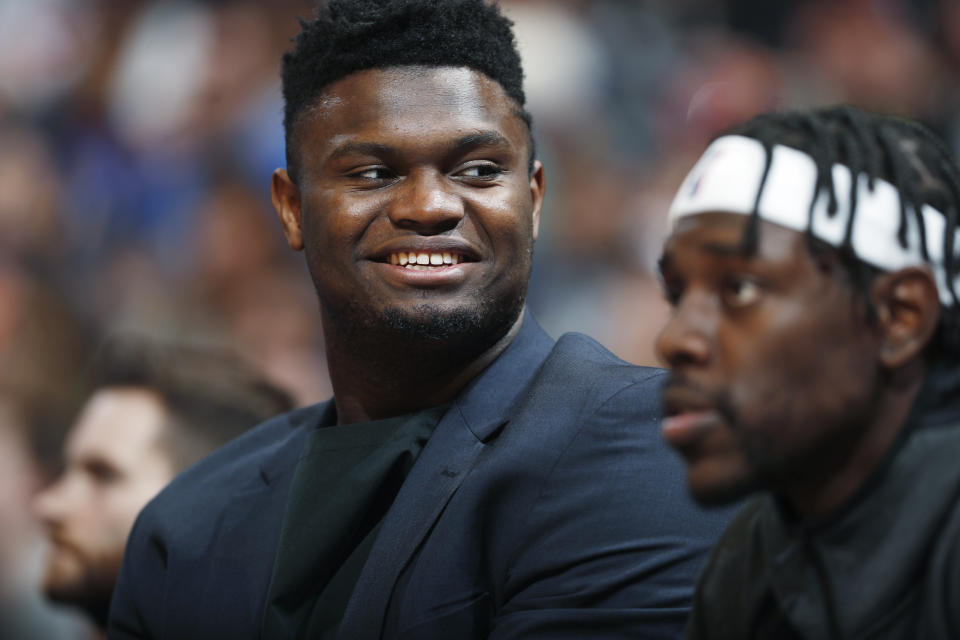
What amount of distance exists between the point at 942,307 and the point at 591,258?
4.09 metres

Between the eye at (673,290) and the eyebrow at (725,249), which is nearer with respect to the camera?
the eyebrow at (725,249)

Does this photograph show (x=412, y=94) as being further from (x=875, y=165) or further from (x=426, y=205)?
(x=875, y=165)

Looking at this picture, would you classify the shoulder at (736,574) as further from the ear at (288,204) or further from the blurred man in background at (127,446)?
the blurred man in background at (127,446)

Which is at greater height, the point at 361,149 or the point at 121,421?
the point at 361,149

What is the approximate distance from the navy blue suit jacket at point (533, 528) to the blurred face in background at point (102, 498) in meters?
0.92

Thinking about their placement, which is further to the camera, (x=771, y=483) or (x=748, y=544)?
(x=748, y=544)

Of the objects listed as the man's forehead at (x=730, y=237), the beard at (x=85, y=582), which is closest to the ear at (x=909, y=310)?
the man's forehead at (x=730, y=237)

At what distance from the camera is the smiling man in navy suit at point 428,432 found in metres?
2.17

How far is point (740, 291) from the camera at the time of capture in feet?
5.01

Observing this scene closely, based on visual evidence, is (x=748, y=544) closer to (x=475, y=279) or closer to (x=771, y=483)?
(x=771, y=483)

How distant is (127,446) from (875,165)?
245cm

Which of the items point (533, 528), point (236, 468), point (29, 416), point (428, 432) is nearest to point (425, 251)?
point (428, 432)

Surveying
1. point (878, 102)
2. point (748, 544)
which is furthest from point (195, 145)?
point (748, 544)

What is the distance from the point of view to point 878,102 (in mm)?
5238
